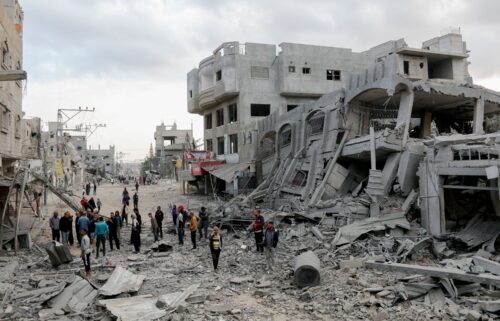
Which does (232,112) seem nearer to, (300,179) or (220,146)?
(220,146)

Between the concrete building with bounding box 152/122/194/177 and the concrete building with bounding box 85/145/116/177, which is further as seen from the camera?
the concrete building with bounding box 85/145/116/177

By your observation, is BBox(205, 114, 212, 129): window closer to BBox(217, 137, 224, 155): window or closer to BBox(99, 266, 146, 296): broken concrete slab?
BBox(217, 137, 224, 155): window

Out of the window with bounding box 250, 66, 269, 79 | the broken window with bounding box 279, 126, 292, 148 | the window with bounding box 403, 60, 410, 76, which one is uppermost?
the window with bounding box 250, 66, 269, 79

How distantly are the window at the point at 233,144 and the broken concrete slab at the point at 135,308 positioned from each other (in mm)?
31665

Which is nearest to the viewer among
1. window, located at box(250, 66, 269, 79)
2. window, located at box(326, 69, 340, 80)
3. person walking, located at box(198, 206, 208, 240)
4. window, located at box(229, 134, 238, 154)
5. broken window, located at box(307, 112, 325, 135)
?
person walking, located at box(198, 206, 208, 240)

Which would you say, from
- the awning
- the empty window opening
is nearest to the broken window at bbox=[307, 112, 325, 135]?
the awning

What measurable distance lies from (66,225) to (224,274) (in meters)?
7.30

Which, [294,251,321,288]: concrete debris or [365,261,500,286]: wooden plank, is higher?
[365,261,500,286]: wooden plank

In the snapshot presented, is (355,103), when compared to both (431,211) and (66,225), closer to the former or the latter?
(431,211)

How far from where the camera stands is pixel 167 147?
8375 centimetres

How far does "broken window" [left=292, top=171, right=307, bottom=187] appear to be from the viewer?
23.6 metres

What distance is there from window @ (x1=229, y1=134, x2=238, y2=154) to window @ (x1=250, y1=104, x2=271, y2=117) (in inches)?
115

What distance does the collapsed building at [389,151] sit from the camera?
1454 centimetres

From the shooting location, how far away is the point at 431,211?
14.7 m
